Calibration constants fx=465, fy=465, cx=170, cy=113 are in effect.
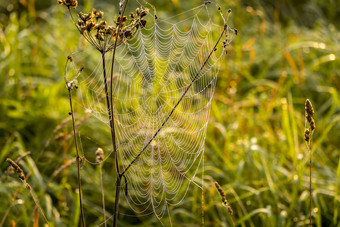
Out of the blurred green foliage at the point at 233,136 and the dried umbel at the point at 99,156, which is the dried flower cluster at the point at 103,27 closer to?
the dried umbel at the point at 99,156

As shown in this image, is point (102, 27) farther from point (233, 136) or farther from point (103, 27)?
point (233, 136)

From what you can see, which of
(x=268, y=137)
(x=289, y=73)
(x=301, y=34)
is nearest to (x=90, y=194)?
(x=268, y=137)

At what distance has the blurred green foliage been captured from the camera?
2971 millimetres

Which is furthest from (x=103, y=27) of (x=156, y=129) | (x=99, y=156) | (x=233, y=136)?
(x=233, y=136)

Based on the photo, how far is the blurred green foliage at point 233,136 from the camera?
2.97 metres

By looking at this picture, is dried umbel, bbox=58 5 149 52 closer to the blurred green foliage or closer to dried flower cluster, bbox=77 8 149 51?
dried flower cluster, bbox=77 8 149 51

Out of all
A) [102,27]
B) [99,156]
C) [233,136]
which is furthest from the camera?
[233,136]

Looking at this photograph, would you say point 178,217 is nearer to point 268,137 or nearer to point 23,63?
point 268,137

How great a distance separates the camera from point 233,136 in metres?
3.87

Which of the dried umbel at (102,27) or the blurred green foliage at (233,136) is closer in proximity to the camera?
the dried umbel at (102,27)

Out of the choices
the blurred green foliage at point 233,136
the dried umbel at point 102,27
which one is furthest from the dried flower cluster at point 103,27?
the blurred green foliage at point 233,136

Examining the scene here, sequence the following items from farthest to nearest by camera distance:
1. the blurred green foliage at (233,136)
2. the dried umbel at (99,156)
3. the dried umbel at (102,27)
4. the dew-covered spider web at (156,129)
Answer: the dew-covered spider web at (156,129), the blurred green foliage at (233,136), the dried umbel at (99,156), the dried umbel at (102,27)

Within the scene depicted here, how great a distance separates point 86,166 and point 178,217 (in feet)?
2.83

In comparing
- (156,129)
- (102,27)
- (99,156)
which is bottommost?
(156,129)
